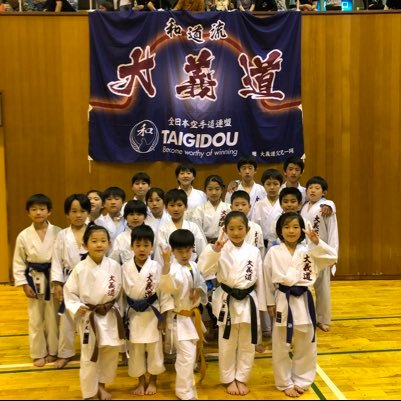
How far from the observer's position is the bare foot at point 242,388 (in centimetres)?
376

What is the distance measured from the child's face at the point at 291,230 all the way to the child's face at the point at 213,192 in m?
1.26

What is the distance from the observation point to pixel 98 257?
3703 mm

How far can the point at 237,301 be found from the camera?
3.79 meters

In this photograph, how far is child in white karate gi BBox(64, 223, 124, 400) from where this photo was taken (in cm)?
360

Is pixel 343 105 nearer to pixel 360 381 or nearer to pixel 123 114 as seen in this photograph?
pixel 123 114

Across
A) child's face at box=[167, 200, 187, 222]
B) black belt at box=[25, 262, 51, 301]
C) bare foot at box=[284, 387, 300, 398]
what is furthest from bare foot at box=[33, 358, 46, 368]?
bare foot at box=[284, 387, 300, 398]

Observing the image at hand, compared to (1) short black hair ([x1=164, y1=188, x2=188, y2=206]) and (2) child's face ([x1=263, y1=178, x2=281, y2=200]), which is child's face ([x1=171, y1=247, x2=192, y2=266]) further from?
(2) child's face ([x1=263, y1=178, x2=281, y2=200])

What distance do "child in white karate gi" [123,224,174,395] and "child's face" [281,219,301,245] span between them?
96 cm

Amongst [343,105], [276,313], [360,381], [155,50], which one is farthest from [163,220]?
[343,105]

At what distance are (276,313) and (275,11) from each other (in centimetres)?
443

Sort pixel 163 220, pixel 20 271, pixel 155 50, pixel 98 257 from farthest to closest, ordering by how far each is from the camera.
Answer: pixel 155 50 → pixel 163 220 → pixel 20 271 → pixel 98 257

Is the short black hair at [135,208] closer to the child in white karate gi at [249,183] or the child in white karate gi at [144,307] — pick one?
the child in white karate gi at [144,307]

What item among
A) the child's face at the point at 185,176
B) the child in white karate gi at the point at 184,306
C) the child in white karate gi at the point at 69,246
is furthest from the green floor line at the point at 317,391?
the child's face at the point at 185,176

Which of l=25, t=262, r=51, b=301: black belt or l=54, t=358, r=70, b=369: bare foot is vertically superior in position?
l=25, t=262, r=51, b=301: black belt
